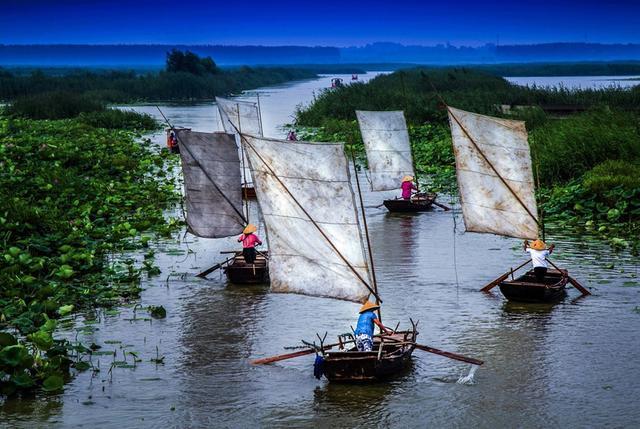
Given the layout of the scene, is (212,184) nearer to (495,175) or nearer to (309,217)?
(495,175)

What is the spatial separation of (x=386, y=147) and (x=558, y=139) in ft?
23.0

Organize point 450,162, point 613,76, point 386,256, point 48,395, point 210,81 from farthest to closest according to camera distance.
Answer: point 613,76, point 210,81, point 450,162, point 386,256, point 48,395

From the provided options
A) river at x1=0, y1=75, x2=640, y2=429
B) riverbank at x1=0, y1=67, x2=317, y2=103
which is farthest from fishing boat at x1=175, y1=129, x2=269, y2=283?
riverbank at x1=0, y1=67, x2=317, y2=103

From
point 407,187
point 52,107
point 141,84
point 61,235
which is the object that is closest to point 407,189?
point 407,187

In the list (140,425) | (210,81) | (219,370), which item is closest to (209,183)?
(219,370)

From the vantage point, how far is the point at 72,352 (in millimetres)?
16703

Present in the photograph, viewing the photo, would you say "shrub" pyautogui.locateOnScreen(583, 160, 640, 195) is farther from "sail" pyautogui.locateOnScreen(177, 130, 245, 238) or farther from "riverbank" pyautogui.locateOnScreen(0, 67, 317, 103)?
"riverbank" pyautogui.locateOnScreen(0, 67, 317, 103)

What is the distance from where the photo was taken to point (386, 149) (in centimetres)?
3384

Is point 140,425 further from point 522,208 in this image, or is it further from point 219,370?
point 522,208

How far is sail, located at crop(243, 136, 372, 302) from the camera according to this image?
16.7 meters

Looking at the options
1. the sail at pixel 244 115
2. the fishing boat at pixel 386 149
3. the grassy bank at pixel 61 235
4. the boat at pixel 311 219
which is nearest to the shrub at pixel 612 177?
the fishing boat at pixel 386 149

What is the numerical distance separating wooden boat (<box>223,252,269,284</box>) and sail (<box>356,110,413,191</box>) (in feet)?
40.3

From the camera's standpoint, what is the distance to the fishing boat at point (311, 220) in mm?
16656

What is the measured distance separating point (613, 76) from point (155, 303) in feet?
573
